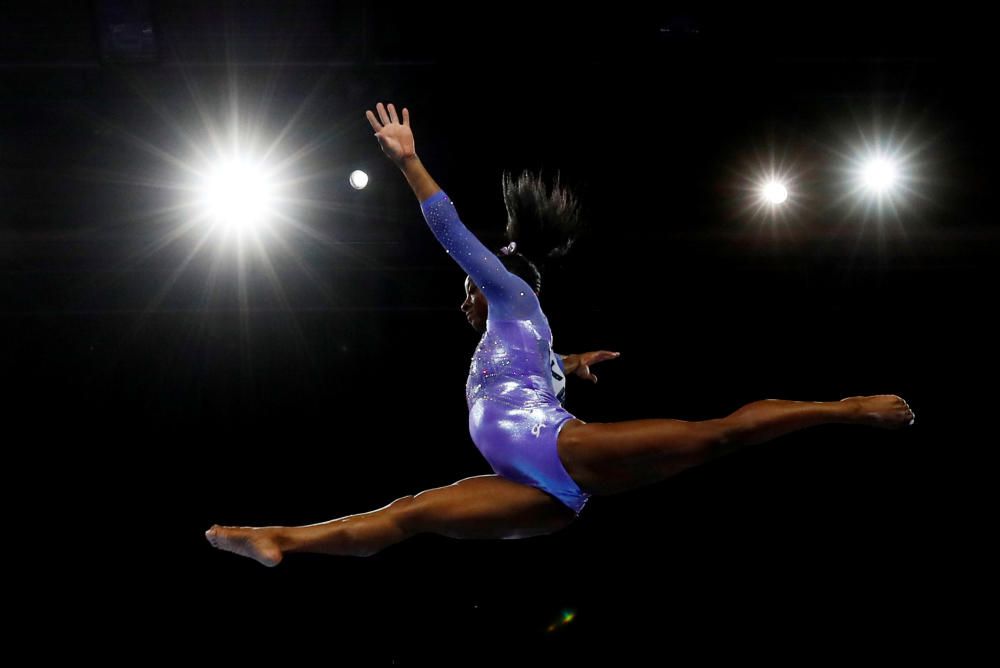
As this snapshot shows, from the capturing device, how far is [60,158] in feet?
12.4

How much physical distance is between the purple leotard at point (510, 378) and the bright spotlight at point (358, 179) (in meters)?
1.48

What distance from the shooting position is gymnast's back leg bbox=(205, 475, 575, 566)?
2.37m

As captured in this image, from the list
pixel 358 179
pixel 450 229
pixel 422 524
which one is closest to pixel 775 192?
pixel 358 179

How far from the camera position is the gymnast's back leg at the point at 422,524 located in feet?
7.76

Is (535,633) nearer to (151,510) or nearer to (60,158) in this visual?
(151,510)

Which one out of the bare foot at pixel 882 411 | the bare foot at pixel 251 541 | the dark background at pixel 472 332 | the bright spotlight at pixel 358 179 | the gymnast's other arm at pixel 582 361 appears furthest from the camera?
the bright spotlight at pixel 358 179

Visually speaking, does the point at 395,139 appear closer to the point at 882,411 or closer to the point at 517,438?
the point at 517,438

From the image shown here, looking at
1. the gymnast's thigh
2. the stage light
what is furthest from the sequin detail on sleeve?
the stage light

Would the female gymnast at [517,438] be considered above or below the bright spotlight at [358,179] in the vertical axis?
below

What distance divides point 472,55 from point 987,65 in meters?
1.97

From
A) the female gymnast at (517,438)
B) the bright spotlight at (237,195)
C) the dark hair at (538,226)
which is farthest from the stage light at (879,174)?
the bright spotlight at (237,195)

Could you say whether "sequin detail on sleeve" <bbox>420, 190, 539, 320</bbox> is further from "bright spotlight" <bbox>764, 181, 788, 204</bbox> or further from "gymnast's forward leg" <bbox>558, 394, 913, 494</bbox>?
"bright spotlight" <bbox>764, 181, 788, 204</bbox>

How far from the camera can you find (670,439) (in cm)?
236

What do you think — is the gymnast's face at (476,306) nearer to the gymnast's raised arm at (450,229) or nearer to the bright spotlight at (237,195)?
the gymnast's raised arm at (450,229)
